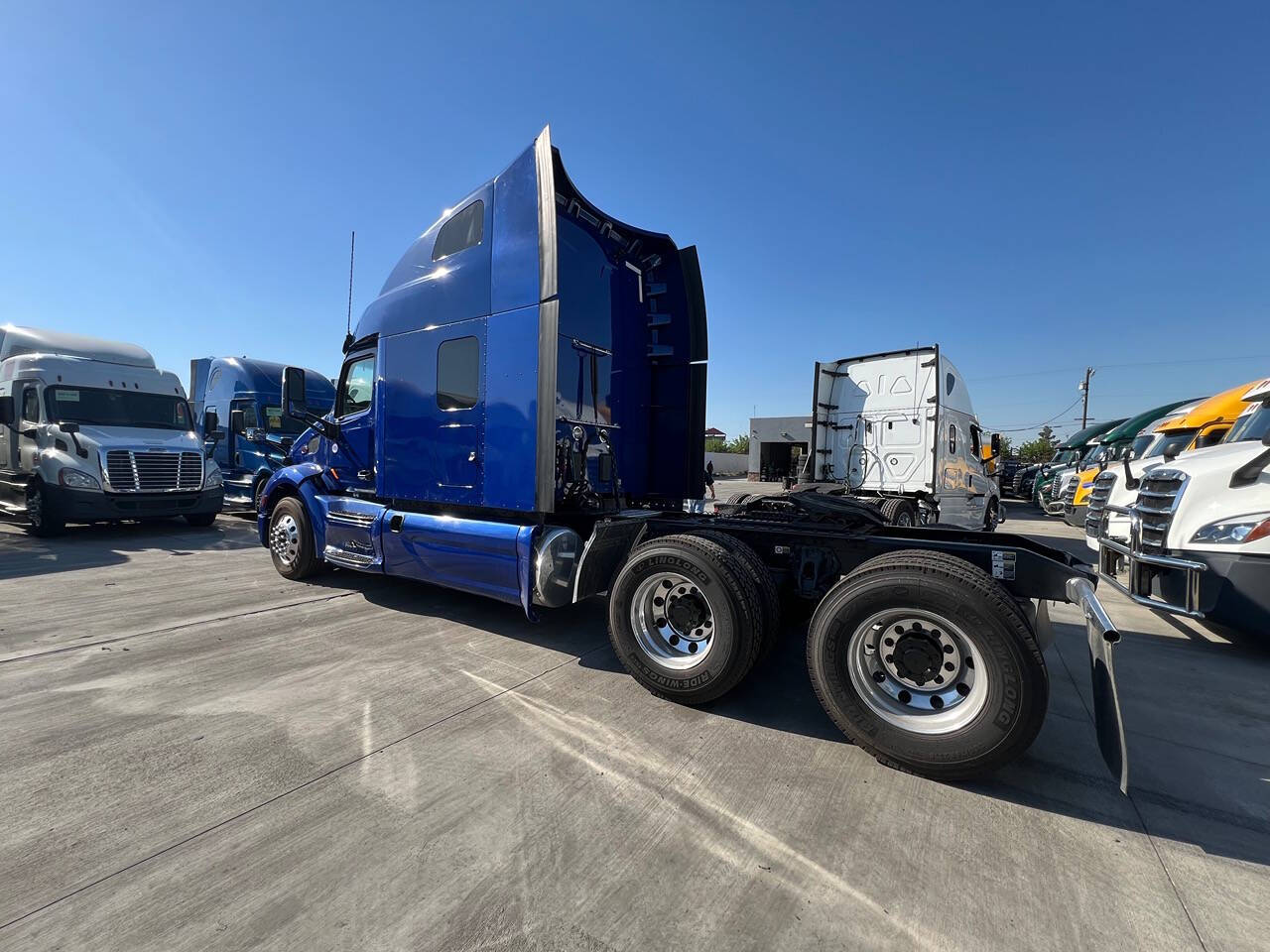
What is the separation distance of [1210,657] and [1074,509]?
9.12 metres

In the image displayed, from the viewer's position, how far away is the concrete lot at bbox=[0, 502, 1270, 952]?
182cm

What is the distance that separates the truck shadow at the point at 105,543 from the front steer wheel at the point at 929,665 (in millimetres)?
9551

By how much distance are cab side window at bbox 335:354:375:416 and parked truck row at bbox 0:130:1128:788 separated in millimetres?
29

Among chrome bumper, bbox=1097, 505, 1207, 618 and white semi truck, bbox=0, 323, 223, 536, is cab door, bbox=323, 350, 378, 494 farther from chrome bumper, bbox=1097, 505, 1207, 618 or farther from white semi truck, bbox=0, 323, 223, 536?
chrome bumper, bbox=1097, 505, 1207, 618

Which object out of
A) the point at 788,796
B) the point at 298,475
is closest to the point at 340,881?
the point at 788,796

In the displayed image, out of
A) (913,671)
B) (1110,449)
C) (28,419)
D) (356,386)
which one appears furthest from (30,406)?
(1110,449)

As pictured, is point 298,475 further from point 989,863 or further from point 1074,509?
point 1074,509

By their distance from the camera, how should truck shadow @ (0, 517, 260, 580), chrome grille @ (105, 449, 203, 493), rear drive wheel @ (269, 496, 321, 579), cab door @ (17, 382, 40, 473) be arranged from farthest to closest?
cab door @ (17, 382, 40, 473)
chrome grille @ (105, 449, 203, 493)
truck shadow @ (0, 517, 260, 580)
rear drive wheel @ (269, 496, 321, 579)

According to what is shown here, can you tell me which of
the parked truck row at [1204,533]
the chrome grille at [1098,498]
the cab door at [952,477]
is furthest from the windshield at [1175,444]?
the cab door at [952,477]

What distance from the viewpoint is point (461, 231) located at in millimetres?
5051

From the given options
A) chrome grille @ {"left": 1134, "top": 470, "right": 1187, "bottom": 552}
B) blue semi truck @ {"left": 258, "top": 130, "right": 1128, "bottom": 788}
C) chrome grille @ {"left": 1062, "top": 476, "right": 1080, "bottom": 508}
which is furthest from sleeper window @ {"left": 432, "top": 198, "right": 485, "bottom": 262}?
chrome grille @ {"left": 1062, "top": 476, "right": 1080, "bottom": 508}

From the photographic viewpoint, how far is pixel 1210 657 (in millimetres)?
4590

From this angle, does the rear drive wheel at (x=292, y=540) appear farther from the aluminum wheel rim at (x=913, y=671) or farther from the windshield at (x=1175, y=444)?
the windshield at (x=1175, y=444)

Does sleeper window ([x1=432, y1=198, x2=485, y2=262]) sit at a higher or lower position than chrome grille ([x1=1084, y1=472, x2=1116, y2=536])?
higher
